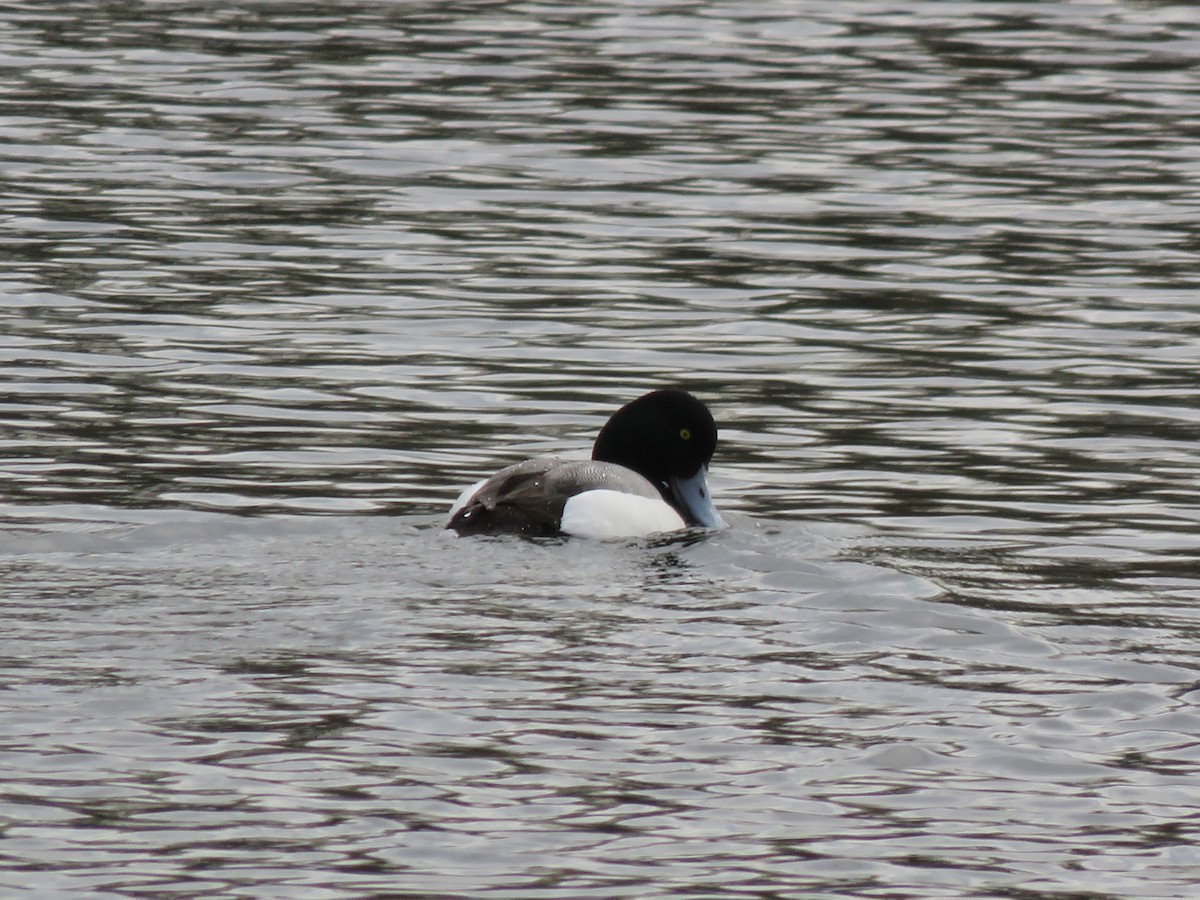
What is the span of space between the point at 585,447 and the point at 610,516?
2190mm

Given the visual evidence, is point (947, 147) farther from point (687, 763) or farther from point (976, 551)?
point (687, 763)

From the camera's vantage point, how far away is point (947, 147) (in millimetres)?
21375

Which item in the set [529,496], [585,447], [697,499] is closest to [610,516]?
[529,496]

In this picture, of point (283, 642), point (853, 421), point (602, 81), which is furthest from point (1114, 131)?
point (283, 642)

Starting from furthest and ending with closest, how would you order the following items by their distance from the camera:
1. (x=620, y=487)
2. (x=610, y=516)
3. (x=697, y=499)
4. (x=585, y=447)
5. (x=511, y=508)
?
1. (x=585, y=447)
2. (x=697, y=499)
3. (x=620, y=487)
4. (x=610, y=516)
5. (x=511, y=508)

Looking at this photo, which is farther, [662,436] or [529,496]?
[662,436]

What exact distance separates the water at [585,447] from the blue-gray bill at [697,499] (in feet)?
1.34

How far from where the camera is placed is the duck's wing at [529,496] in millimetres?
10367

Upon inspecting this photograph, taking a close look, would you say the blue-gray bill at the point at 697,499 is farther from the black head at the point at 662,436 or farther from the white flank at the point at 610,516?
the white flank at the point at 610,516

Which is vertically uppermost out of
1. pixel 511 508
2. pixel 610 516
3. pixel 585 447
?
pixel 511 508

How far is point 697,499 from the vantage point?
11.3m

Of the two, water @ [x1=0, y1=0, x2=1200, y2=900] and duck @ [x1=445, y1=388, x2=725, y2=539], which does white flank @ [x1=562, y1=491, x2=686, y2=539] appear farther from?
water @ [x1=0, y1=0, x2=1200, y2=900]

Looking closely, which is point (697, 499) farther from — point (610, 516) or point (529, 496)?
point (529, 496)

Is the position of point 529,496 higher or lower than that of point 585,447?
higher
